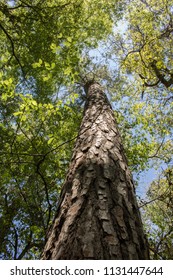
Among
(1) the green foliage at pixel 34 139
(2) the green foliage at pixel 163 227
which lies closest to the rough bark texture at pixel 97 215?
(2) the green foliage at pixel 163 227

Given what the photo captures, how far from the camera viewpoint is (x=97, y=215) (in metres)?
2.05

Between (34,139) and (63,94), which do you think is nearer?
A: (34,139)

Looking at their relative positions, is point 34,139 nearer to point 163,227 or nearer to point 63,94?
point 163,227

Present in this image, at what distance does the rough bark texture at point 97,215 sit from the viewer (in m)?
1.80

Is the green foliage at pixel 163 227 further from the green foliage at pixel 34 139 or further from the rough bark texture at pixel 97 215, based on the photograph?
the green foliage at pixel 34 139

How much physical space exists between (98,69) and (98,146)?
12488mm

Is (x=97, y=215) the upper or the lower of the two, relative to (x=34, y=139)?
lower

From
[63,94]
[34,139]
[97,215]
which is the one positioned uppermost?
[63,94]

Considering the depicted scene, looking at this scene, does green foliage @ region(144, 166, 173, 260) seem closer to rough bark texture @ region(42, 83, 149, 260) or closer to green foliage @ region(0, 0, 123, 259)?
rough bark texture @ region(42, 83, 149, 260)

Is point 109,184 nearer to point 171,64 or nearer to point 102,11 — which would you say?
point 171,64

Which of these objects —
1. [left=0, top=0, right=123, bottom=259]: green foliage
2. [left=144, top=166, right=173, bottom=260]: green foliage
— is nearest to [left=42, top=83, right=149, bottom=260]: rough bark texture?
[left=144, top=166, right=173, bottom=260]: green foliage

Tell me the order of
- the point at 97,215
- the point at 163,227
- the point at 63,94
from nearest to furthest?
the point at 97,215 < the point at 163,227 < the point at 63,94

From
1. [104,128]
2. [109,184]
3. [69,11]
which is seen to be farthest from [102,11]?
[109,184]

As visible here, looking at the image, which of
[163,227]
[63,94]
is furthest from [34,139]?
[63,94]
